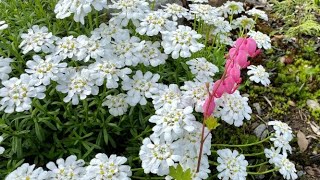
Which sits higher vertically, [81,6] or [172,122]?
[81,6]

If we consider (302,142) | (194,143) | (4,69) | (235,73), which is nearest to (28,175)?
(4,69)

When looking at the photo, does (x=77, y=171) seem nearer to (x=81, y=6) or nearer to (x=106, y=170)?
(x=106, y=170)

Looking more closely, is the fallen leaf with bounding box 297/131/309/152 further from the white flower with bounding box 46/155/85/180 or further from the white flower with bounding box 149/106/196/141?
the white flower with bounding box 46/155/85/180

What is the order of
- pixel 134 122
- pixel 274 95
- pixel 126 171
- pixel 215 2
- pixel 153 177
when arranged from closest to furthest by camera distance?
pixel 126 171 → pixel 153 177 → pixel 134 122 → pixel 274 95 → pixel 215 2

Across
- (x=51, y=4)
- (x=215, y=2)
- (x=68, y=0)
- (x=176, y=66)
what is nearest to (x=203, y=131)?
(x=176, y=66)

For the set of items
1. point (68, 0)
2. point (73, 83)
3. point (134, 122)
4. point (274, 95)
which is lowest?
point (274, 95)

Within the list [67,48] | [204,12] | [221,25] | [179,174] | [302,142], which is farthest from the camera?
[302,142]

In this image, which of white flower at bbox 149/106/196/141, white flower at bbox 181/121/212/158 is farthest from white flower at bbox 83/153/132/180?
white flower at bbox 181/121/212/158

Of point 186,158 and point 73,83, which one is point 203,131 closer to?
point 186,158
